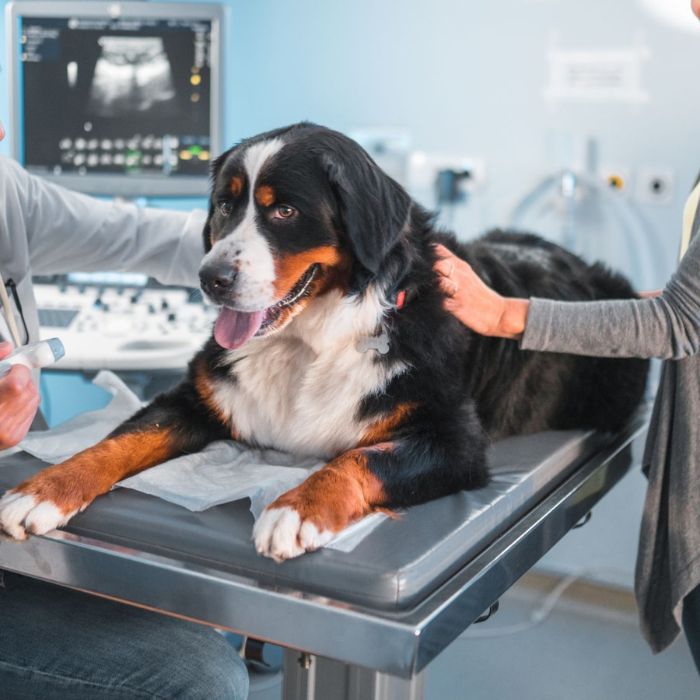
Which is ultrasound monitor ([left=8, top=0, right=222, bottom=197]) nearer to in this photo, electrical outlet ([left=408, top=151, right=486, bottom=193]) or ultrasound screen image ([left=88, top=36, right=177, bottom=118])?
ultrasound screen image ([left=88, top=36, right=177, bottom=118])

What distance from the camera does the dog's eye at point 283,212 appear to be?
1.39 meters

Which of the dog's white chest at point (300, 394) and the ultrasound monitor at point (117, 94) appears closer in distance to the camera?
the dog's white chest at point (300, 394)

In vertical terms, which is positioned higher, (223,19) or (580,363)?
(223,19)

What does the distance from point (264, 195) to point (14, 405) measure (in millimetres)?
450

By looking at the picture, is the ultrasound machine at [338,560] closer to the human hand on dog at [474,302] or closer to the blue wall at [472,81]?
the human hand on dog at [474,302]

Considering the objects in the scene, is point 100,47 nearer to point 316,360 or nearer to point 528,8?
point 528,8

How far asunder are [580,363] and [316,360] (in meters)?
0.68

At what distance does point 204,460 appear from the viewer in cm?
145

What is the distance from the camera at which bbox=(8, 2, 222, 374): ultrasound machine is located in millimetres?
2797

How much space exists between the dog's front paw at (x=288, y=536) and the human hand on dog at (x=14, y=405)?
0.39m

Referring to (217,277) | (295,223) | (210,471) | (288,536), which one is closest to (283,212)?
(295,223)

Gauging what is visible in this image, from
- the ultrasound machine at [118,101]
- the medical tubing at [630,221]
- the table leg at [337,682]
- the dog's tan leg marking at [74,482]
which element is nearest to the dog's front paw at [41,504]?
the dog's tan leg marking at [74,482]

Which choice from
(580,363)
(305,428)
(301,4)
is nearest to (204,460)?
(305,428)

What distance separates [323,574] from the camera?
1.12 meters
